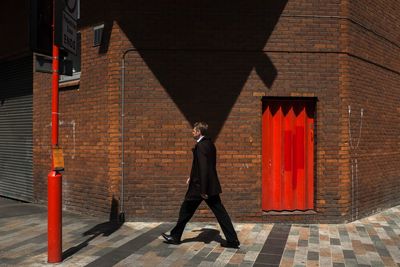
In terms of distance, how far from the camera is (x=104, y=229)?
24.3 ft

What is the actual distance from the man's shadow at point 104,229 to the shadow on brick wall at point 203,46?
6.86 feet

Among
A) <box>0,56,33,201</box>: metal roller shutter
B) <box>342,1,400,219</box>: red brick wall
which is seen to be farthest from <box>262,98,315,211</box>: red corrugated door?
<box>0,56,33,201</box>: metal roller shutter

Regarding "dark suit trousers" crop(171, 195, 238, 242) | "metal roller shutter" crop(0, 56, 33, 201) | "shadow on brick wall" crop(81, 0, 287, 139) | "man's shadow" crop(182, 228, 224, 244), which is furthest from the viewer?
"metal roller shutter" crop(0, 56, 33, 201)

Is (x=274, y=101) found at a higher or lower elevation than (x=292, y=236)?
higher

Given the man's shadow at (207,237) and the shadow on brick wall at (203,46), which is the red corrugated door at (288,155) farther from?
the man's shadow at (207,237)

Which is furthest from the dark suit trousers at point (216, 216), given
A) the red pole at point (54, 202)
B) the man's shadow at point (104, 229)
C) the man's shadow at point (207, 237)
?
the red pole at point (54, 202)

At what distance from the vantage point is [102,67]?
8.23 metres

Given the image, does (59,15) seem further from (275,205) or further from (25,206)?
(25,206)

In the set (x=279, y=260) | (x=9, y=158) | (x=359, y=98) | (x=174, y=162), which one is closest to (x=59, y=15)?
(x=174, y=162)

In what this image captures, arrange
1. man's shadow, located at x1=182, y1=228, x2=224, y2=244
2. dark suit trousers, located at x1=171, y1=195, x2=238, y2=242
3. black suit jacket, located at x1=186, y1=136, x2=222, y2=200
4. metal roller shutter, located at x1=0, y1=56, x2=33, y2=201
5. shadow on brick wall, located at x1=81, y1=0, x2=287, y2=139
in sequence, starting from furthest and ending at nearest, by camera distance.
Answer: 1. metal roller shutter, located at x1=0, y1=56, x2=33, y2=201
2. shadow on brick wall, located at x1=81, y1=0, x2=287, y2=139
3. man's shadow, located at x1=182, y1=228, x2=224, y2=244
4. dark suit trousers, located at x1=171, y1=195, x2=238, y2=242
5. black suit jacket, located at x1=186, y1=136, x2=222, y2=200

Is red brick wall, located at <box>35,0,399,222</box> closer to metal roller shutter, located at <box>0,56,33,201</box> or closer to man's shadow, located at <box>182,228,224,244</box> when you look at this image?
man's shadow, located at <box>182,228,224,244</box>

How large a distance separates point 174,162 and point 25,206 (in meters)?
3.90

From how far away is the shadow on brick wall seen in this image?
789 centimetres

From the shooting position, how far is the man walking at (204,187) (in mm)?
6125
